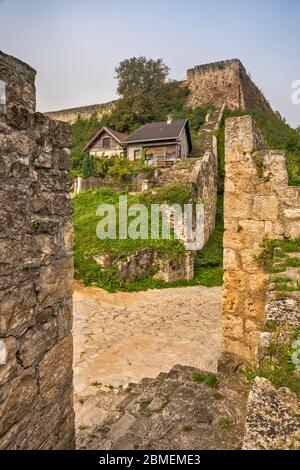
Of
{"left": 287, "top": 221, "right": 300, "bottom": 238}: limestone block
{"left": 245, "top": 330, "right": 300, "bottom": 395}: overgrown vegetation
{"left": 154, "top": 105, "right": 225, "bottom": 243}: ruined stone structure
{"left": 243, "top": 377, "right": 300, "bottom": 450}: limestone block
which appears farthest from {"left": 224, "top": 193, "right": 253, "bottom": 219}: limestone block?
{"left": 154, "top": 105, "right": 225, "bottom": 243}: ruined stone structure

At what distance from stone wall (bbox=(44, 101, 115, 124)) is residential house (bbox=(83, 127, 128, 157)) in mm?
9600

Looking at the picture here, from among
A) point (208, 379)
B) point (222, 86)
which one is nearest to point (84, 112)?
point (222, 86)

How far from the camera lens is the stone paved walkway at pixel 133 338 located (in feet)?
17.1

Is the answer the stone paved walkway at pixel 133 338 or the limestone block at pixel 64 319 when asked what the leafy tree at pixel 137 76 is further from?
the limestone block at pixel 64 319

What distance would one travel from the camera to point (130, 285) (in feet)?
36.7

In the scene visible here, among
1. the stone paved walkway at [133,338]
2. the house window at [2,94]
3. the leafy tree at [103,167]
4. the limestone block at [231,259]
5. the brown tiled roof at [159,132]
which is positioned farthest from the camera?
the brown tiled roof at [159,132]

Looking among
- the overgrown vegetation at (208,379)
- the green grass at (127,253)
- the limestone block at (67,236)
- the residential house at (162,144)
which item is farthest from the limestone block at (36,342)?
the residential house at (162,144)

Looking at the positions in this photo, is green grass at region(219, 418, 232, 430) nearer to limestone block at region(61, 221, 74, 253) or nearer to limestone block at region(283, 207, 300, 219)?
limestone block at region(61, 221, 74, 253)

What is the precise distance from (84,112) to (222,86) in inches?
640

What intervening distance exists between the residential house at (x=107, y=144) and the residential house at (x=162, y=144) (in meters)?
1.41

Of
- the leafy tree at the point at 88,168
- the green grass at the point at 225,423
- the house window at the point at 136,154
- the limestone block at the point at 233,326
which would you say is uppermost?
the house window at the point at 136,154
